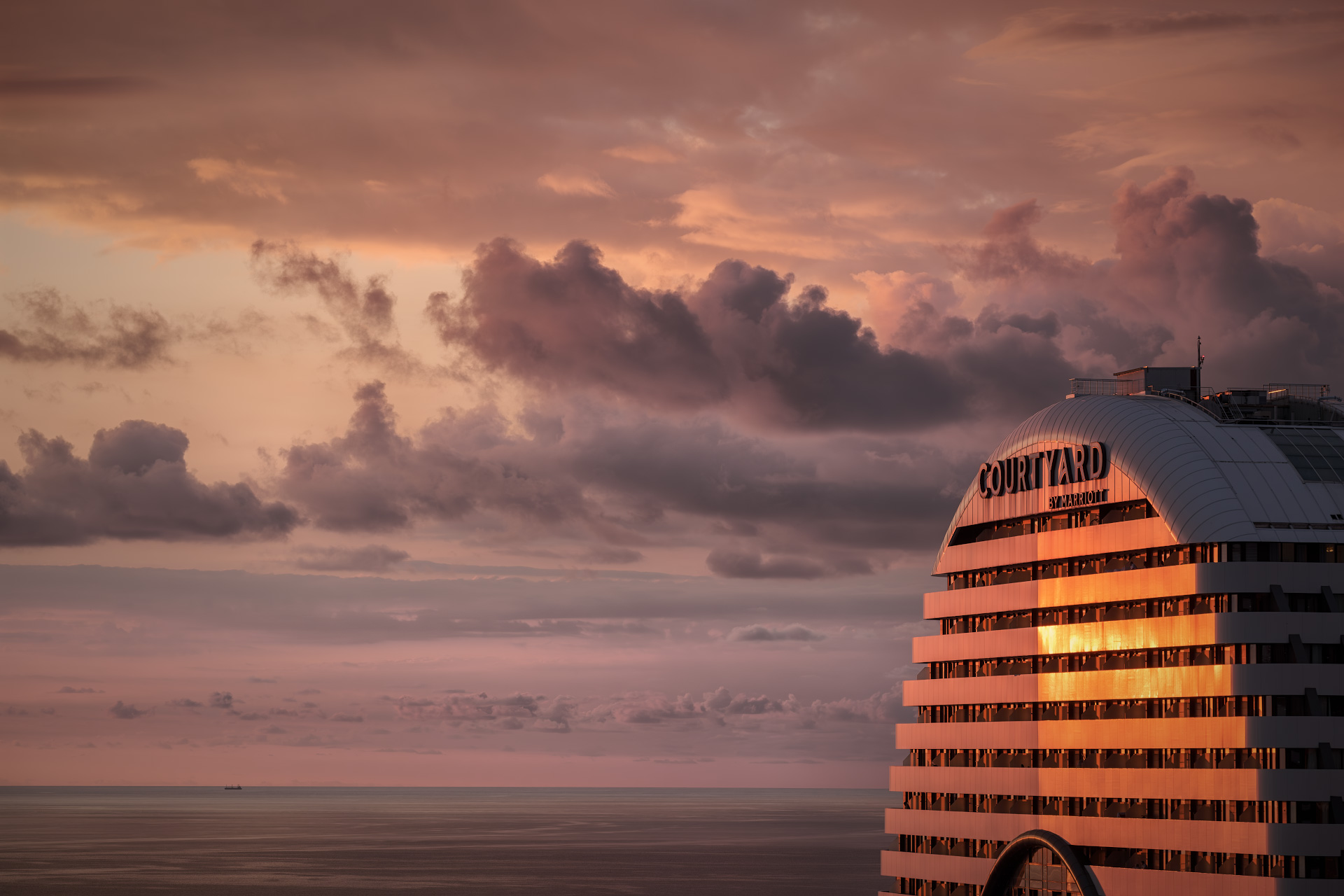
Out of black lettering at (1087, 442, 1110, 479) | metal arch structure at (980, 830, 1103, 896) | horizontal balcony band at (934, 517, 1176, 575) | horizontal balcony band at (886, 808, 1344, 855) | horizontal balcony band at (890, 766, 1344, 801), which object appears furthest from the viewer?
black lettering at (1087, 442, 1110, 479)

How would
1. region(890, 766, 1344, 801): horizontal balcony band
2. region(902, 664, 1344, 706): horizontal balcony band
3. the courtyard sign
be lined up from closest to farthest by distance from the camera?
region(890, 766, 1344, 801): horizontal balcony band, region(902, 664, 1344, 706): horizontal balcony band, the courtyard sign

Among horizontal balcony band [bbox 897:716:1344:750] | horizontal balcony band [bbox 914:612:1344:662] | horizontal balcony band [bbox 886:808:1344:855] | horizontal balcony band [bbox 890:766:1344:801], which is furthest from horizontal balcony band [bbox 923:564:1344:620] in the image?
horizontal balcony band [bbox 886:808:1344:855]

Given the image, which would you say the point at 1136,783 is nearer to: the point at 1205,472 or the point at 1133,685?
the point at 1133,685

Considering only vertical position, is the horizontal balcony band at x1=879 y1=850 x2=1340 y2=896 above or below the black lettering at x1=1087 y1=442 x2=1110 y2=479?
below

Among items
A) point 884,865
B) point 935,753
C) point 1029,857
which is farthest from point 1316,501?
point 884,865

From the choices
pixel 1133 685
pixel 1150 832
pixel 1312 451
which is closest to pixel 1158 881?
pixel 1150 832

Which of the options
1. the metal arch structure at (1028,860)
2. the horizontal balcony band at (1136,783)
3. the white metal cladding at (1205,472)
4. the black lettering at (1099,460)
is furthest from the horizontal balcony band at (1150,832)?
the black lettering at (1099,460)

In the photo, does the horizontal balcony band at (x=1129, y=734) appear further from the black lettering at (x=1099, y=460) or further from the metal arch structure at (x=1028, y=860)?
the black lettering at (x=1099, y=460)

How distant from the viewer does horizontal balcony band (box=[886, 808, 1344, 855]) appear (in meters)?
105

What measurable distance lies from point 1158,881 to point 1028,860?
34.6 ft

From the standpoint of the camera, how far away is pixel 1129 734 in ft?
391

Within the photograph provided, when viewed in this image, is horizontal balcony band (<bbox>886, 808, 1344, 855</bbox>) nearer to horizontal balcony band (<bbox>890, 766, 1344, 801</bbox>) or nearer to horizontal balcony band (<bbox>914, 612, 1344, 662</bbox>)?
→ horizontal balcony band (<bbox>890, 766, 1344, 801</bbox>)

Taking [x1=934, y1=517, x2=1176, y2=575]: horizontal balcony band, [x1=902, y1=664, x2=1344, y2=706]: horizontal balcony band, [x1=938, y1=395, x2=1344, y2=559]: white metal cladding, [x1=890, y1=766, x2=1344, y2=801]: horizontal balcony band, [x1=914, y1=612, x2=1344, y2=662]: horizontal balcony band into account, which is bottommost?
[x1=890, y1=766, x2=1344, y2=801]: horizontal balcony band

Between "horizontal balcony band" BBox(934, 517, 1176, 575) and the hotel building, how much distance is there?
0.20 m
